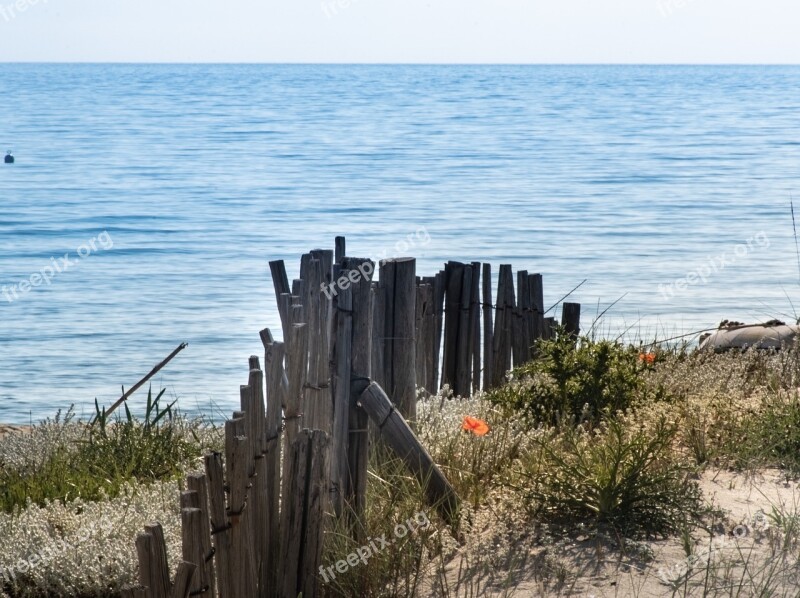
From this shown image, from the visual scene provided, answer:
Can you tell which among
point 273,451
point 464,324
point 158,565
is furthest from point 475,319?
point 158,565

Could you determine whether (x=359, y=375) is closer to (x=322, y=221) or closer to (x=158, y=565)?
(x=158, y=565)

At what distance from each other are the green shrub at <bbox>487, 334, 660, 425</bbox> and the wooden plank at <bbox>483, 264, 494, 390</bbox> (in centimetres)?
107

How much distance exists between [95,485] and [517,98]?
68474 mm

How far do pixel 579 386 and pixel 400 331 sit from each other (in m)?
1.11

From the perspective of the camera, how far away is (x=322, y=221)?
1942cm

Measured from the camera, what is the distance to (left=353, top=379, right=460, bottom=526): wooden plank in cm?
404

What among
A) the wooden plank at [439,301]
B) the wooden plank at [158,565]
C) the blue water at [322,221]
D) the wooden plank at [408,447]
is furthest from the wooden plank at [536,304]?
the wooden plank at [158,565]

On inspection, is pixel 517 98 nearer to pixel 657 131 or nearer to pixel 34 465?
pixel 657 131

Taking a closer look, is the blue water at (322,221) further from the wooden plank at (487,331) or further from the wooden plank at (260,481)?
the wooden plank at (260,481)

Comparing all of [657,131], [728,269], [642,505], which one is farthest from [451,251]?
[657,131]

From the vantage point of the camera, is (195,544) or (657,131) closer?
(195,544)

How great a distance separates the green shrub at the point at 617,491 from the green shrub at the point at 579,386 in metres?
1.09

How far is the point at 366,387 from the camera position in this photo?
13.3 feet

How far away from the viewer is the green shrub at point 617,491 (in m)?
3.98
